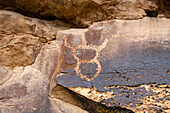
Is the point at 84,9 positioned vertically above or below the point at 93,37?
above

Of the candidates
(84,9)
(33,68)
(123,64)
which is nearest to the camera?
(123,64)

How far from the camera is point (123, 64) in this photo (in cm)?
132

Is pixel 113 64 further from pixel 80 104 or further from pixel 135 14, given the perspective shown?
pixel 135 14

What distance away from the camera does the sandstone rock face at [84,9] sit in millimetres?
1624

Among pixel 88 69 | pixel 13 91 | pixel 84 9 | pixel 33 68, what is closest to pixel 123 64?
pixel 88 69

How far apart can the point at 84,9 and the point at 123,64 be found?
2.78 feet

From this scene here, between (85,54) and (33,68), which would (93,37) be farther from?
(33,68)

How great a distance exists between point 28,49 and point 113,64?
3.26ft

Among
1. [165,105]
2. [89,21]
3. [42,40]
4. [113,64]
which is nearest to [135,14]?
[89,21]

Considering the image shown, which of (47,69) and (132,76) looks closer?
(132,76)

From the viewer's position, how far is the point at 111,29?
1.55 m

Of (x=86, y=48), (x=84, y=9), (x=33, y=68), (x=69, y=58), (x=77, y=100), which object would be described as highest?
(x=84, y=9)

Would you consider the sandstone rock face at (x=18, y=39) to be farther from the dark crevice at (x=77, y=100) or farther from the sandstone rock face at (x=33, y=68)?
the dark crevice at (x=77, y=100)

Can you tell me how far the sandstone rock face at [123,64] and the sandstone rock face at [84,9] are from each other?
0.40 feet
